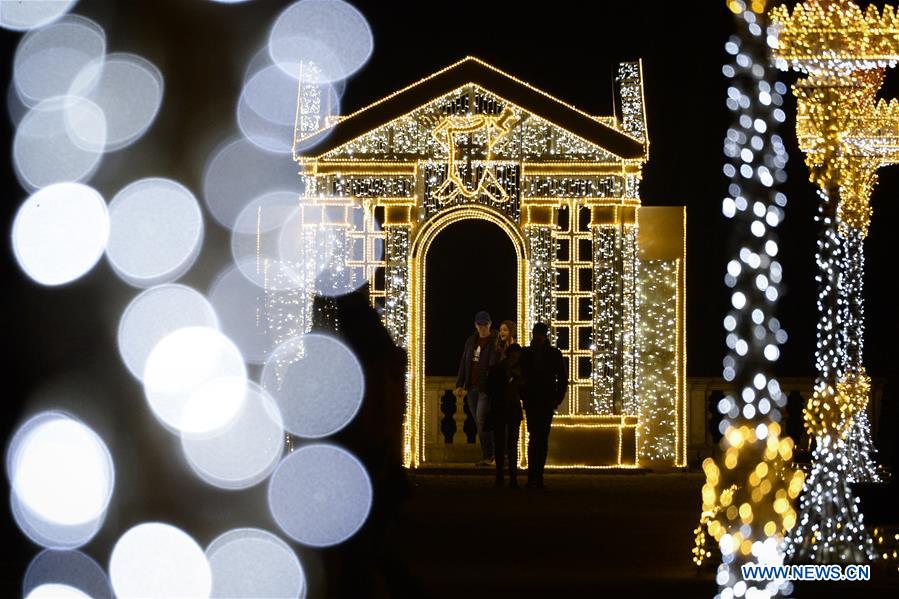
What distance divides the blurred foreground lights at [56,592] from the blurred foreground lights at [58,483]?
789mm

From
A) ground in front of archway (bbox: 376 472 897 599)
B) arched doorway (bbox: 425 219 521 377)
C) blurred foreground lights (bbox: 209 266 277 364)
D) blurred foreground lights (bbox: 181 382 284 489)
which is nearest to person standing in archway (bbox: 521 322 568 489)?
ground in front of archway (bbox: 376 472 897 599)

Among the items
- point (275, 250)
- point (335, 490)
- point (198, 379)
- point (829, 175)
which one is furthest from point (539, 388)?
point (198, 379)

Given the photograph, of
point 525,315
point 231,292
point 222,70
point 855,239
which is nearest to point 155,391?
point 231,292

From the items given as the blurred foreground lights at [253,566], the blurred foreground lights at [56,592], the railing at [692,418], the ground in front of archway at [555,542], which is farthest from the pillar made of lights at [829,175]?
the railing at [692,418]

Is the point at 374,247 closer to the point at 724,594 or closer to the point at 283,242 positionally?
the point at 283,242

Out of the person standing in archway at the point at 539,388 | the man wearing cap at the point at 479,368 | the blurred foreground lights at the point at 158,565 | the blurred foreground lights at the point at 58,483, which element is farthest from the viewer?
the man wearing cap at the point at 479,368

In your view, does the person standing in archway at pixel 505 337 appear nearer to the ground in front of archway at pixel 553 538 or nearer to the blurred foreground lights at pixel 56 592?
the ground in front of archway at pixel 553 538

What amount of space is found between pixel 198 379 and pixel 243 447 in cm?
657

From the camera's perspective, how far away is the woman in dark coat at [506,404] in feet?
68.2

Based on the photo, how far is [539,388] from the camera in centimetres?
2073

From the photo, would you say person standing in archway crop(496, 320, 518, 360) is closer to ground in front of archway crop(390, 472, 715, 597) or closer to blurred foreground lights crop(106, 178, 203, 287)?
ground in front of archway crop(390, 472, 715, 597)

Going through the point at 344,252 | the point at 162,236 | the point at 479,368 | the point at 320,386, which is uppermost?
the point at 162,236

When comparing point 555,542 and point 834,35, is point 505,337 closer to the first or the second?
point 555,542

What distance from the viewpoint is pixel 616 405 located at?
23.0 metres
